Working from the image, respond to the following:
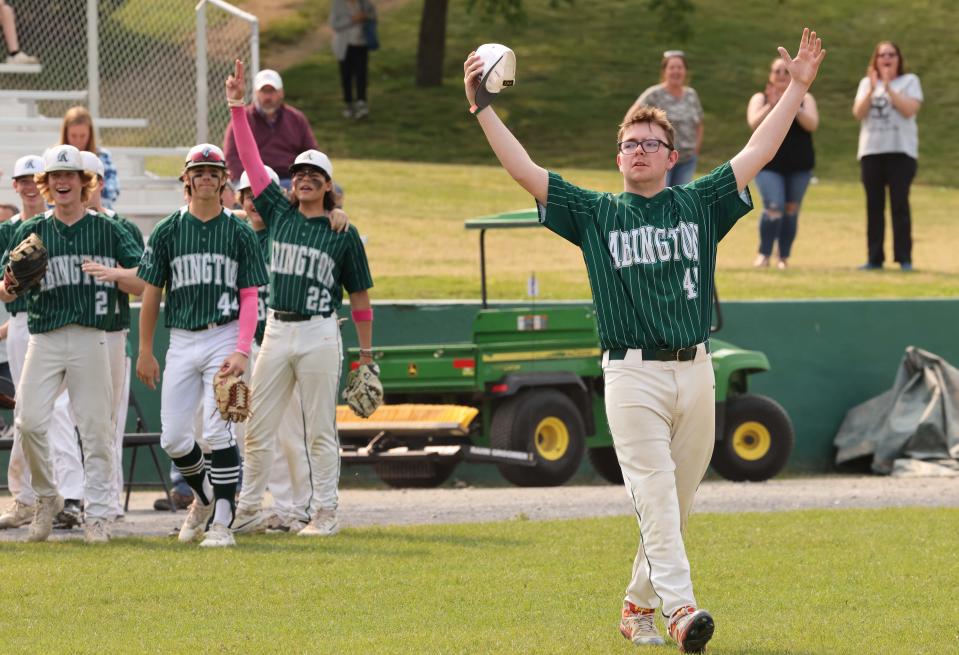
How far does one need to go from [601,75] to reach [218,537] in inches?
1175

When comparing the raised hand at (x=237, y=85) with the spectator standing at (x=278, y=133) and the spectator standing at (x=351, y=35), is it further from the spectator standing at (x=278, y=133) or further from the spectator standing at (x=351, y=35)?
the spectator standing at (x=351, y=35)

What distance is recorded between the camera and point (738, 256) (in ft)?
68.1

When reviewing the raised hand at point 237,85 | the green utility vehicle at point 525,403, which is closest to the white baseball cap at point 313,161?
the raised hand at point 237,85

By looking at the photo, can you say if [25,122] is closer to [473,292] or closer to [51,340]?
[473,292]

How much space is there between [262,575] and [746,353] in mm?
6735

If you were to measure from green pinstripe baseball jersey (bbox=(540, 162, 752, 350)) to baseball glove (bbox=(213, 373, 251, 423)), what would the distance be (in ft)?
9.95

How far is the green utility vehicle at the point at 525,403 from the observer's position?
44.1 feet

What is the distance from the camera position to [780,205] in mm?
19000

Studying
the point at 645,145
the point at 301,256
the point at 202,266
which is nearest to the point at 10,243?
the point at 202,266

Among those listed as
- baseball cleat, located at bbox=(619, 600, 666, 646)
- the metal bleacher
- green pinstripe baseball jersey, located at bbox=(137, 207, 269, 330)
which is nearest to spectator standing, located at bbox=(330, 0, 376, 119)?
the metal bleacher

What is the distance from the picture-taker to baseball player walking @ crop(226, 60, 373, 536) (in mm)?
10031

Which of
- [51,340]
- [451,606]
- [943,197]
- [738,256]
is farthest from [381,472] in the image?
[943,197]

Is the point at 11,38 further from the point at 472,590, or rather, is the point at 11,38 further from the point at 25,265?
the point at 472,590

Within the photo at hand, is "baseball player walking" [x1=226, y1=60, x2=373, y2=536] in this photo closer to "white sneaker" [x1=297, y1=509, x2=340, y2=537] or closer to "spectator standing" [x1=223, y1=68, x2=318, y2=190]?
"white sneaker" [x1=297, y1=509, x2=340, y2=537]
